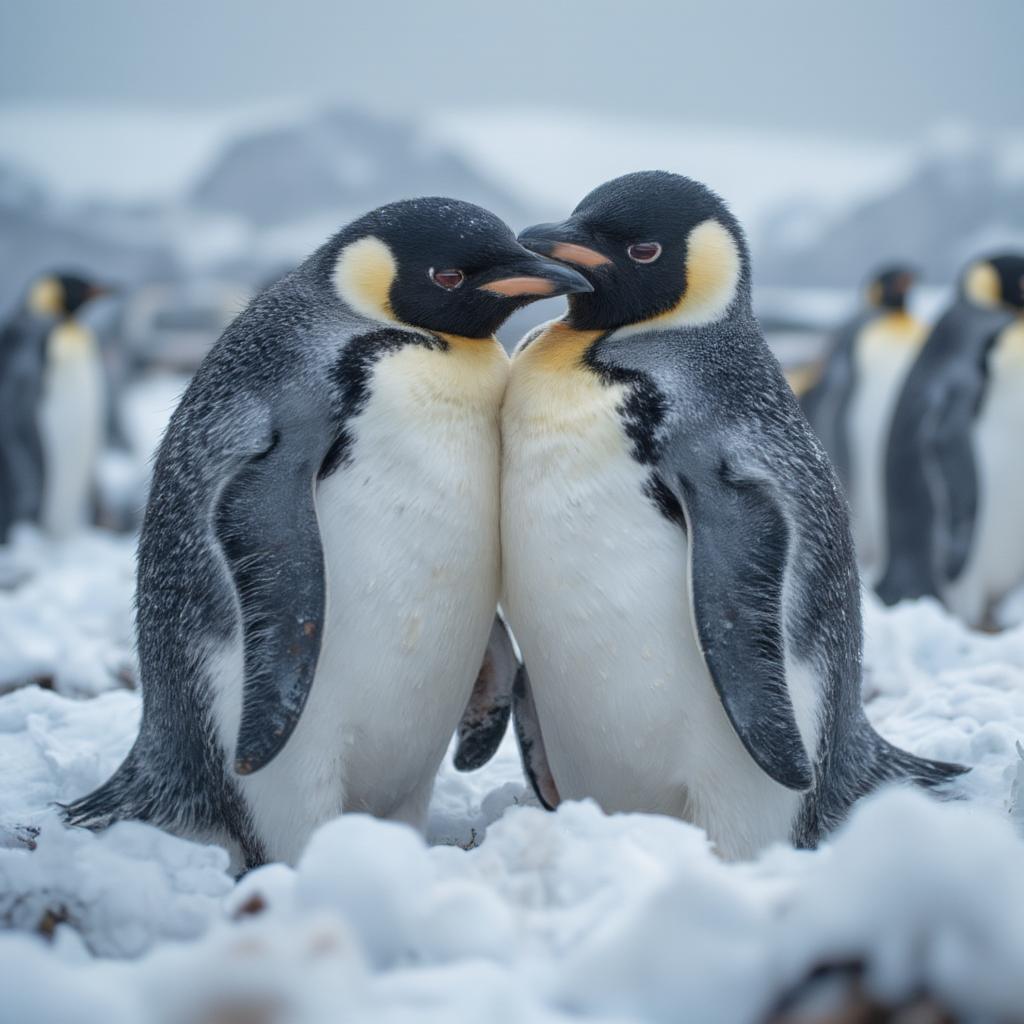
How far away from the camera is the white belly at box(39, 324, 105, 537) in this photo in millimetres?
7590

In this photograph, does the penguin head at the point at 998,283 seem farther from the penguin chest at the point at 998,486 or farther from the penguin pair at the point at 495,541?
the penguin pair at the point at 495,541

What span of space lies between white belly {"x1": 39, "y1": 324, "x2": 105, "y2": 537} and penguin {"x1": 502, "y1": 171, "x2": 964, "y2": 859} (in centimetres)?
611

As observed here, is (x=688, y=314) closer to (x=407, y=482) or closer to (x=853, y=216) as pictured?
(x=407, y=482)

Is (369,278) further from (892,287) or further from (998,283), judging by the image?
(892,287)

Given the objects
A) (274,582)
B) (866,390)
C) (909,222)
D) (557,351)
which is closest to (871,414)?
(866,390)

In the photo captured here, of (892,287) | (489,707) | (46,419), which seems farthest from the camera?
(892,287)

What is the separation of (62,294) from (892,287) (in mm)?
5127

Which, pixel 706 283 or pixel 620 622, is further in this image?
pixel 706 283

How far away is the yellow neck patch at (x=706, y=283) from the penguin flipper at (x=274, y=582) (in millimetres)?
592

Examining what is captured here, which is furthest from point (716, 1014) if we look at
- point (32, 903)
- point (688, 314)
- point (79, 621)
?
point (79, 621)

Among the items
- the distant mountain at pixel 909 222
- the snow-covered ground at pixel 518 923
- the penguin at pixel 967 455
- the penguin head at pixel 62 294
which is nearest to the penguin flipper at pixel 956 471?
the penguin at pixel 967 455

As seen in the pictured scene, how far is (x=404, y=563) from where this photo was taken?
1.89 metres

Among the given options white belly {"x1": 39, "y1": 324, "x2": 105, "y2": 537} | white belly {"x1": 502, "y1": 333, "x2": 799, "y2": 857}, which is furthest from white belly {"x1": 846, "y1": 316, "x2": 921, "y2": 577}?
white belly {"x1": 502, "y1": 333, "x2": 799, "y2": 857}

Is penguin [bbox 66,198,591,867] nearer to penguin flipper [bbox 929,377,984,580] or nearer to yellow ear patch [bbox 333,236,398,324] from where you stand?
yellow ear patch [bbox 333,236,398,324]
